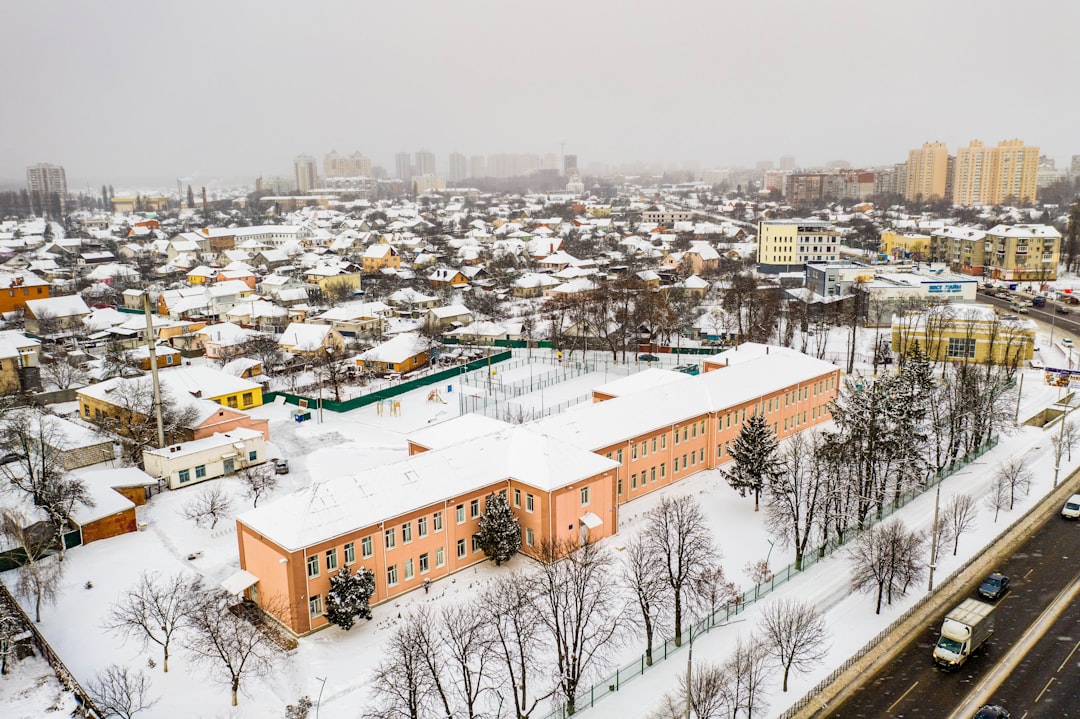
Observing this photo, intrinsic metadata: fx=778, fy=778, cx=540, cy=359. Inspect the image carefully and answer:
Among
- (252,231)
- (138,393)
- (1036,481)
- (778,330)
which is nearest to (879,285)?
(778,330)

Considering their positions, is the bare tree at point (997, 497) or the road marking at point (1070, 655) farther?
the bare tree at point (997, 497)

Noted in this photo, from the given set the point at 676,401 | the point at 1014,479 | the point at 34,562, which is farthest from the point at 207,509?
the point at 1014,479

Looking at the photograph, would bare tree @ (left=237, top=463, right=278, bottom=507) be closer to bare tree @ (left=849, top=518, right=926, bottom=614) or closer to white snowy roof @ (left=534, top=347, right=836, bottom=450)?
white snowy roof @ (left=534, top=347, right=836, bottom=450)

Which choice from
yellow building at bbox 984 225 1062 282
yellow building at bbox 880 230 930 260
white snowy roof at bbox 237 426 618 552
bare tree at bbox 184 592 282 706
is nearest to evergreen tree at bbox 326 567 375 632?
white snowy roof at bbox 237 426 618 552

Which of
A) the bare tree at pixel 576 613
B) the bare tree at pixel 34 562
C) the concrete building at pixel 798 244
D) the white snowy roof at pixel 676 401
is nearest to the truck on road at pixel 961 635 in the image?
the bare tree at pixel 576 613

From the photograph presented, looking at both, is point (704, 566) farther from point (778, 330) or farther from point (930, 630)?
point (778, 330)

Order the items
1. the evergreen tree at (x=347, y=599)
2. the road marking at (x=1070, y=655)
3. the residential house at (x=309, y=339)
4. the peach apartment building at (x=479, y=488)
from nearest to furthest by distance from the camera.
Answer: the road marking at (x=1070, y=655) → the evergreen tree at (x=347, y=599) → the peach apartment building at (x=479, y=488) → the residential house at (x=309, y=339)

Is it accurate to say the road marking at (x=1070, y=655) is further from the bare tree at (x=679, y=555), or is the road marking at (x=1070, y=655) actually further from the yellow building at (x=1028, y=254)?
the yellow building at (x=1028, y=254)
